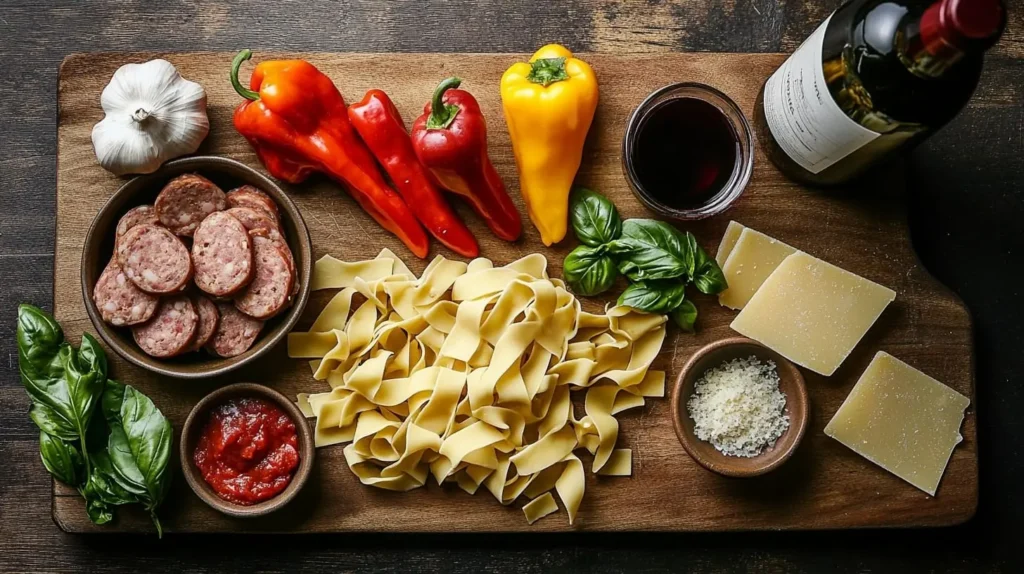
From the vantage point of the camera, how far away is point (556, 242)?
2373 mm

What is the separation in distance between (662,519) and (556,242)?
912 mm

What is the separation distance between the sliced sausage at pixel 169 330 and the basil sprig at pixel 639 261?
1107 mm

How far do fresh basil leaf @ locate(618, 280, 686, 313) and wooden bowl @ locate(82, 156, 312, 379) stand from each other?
0.95 m

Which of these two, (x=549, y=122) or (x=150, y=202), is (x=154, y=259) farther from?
(x=549, y=122)

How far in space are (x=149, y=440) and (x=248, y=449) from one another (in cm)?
28

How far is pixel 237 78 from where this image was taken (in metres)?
2.20

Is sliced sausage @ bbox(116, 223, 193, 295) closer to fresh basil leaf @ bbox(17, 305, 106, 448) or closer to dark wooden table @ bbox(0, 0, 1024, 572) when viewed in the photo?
fresh basil leaf @ bbox(17, 305, 106, 448)

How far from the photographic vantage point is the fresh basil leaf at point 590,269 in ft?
7.50

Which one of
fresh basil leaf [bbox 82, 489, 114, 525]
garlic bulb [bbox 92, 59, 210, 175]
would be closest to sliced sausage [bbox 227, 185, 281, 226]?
garlic bulb [bbox 92, 59, 210, 175]

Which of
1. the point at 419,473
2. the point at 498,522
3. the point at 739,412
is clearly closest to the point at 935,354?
the point at 739,412

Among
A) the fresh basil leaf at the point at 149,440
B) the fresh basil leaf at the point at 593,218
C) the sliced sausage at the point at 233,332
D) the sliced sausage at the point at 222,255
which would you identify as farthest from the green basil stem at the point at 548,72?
the fresh basil leaf at the point at 149,440

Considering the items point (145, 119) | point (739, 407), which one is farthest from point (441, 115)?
point (739, 407)

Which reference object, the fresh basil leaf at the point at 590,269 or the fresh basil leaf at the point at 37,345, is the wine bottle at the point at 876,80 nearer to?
the fresh basil leaf at the point at 590,269

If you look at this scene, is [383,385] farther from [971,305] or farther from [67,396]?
[971,305]
